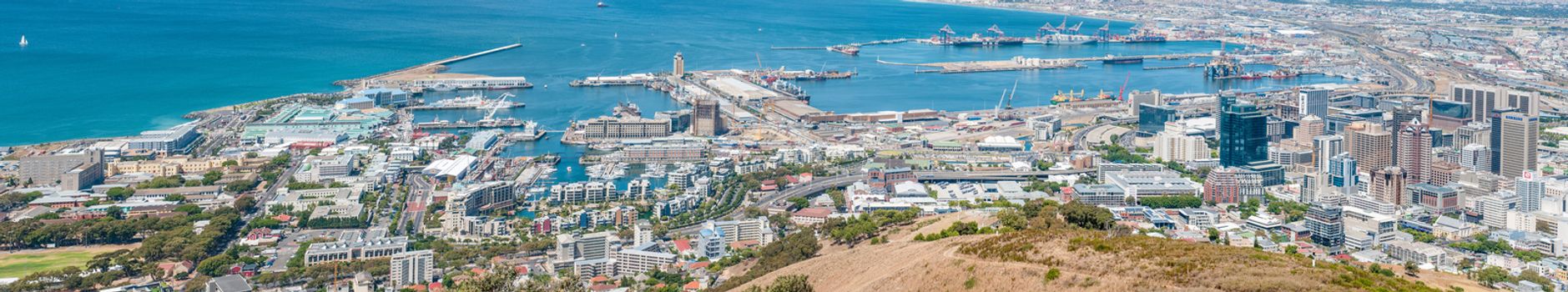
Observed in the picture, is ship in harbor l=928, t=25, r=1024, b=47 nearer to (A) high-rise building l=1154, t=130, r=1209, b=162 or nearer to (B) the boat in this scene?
(B) the boat

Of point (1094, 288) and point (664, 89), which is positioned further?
point (664, 89)

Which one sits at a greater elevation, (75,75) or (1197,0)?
(1197,0)

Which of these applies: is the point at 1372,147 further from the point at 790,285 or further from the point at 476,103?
the point at 476,103

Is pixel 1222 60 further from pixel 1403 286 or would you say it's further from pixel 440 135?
pixel 1403 286

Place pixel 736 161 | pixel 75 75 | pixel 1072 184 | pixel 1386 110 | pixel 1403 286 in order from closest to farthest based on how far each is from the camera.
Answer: pixel 1403 286 → pixel 1072 184 → pixel 736 161 → pixel 1386 110 → pixel 75 75

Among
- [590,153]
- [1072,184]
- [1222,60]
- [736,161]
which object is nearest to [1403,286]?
[1072,184]

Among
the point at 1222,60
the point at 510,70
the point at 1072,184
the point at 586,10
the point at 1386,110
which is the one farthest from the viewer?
the point at 586,10

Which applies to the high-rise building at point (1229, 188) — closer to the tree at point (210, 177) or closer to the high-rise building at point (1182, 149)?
the high-rise building at point (1182, 149)
